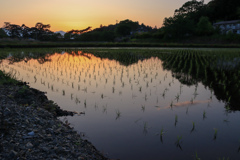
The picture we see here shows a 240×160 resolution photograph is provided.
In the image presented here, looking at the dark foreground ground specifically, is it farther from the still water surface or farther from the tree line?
the tree line

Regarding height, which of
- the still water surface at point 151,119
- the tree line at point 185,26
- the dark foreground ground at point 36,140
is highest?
the tree line at point 185,26

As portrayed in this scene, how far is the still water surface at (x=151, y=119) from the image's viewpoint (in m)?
4.39

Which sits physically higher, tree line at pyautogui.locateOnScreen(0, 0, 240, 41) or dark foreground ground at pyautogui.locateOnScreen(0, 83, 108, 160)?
tree line at pyautogui.locateOnScreen(0, 0, 240, 41)

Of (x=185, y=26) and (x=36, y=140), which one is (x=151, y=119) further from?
(x=185, y=26)

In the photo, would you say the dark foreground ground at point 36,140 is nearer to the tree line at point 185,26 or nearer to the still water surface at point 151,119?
the still water surface at point 151,119

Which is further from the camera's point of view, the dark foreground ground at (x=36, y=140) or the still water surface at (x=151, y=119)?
the still water surface at (x=151, y=119)

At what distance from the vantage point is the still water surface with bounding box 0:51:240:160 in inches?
173

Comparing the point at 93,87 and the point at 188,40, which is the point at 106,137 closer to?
the point at 93,87

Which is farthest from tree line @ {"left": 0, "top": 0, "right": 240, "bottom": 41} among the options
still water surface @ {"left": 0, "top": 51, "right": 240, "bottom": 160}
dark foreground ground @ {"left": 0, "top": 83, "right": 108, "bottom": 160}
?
dark foreground ground @ {"left": 0, "top": 83, "right": 108, "bottom": 160}

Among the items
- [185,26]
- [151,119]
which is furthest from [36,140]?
[185,26]

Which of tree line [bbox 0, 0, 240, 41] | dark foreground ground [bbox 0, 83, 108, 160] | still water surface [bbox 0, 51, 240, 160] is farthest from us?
tree line [bbox 0, 0, 240, 41]

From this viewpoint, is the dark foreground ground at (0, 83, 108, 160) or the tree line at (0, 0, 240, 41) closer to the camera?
the dark foreground ground at (0, 83, 108, 160)

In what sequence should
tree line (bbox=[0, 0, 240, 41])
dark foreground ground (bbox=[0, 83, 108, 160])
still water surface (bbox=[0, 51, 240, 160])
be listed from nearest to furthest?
dark foreground ground (bbox=[0, 83, 108, 160]) < still water surface (bbox=[0, 51, 240, 160]) < tree line (bbox=[0, 0, 240, 41])

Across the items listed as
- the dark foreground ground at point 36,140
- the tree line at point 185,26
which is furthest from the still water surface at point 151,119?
the tree line at point 185,26
